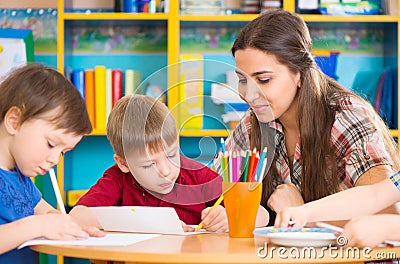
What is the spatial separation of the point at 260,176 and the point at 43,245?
431 mm

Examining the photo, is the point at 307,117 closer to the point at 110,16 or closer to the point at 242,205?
the point at 242,205

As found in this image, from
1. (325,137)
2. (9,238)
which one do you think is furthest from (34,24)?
(9,238)

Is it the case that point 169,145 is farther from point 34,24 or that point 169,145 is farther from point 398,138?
point 34,24

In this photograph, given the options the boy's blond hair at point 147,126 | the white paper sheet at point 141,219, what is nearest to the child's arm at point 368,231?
the white paper sheet at point 141,219

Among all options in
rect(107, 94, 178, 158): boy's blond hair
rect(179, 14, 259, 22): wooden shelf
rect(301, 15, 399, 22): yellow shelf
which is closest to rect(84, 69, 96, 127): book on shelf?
rect(179, 14, 259, 22): wooden shelf

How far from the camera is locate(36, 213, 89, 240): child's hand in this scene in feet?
4.16

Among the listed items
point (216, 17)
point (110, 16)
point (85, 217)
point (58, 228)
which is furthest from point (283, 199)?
point (110, 16)

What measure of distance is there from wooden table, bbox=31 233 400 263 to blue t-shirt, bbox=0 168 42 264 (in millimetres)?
196

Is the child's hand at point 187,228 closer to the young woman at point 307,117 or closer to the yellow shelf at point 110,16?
the young woman at point 307,117

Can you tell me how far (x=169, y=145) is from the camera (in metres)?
1.44

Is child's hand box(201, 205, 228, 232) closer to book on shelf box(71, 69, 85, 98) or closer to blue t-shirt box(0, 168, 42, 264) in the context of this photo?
blue t-shirt box(0, 168, 42, 264)

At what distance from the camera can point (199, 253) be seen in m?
1.09

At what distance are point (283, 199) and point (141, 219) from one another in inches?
14.7

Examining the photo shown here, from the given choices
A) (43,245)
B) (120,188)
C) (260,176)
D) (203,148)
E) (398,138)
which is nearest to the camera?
(43,245)
